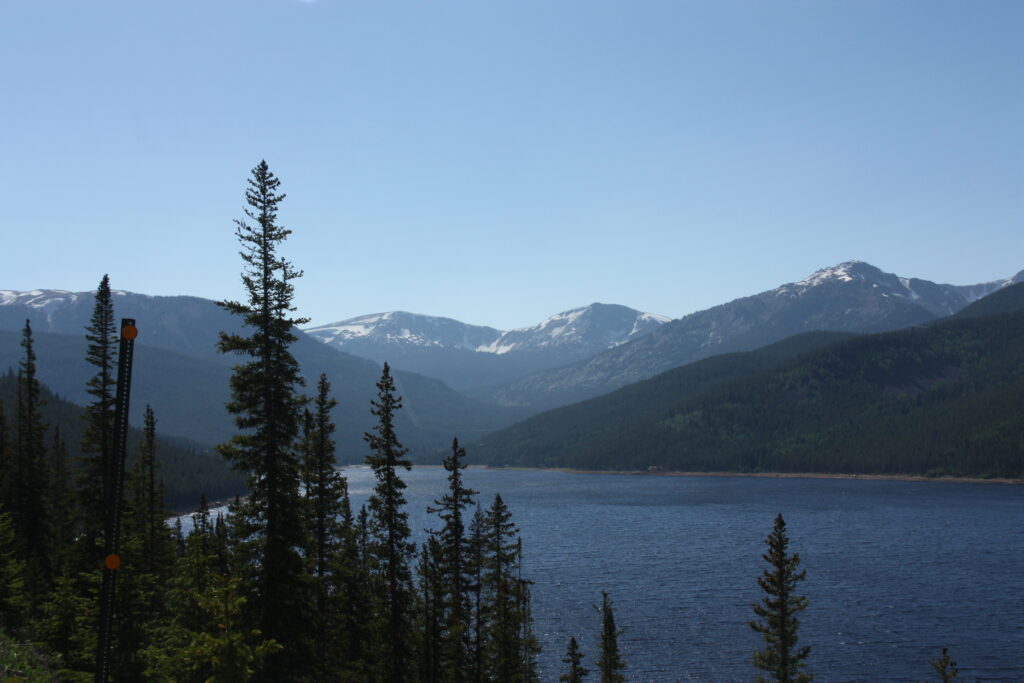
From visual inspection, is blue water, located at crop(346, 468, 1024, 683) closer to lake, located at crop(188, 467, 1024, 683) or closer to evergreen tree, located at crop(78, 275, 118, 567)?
lake, located at crop(188, 467, 1024, 683)

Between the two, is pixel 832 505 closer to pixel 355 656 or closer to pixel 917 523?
pixel 917 523

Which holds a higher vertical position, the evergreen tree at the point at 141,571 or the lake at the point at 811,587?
the evergreen tree at the point at 141,571

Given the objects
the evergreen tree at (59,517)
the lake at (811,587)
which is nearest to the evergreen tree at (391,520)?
the evergreen tree at (59,517)

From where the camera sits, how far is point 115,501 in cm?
1228

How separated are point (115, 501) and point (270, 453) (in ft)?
56.3

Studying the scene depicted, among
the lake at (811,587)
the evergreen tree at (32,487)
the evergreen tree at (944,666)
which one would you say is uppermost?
the evergreen tree at (32,487)

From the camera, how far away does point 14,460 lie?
2239 inches

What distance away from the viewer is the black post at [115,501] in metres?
11.6

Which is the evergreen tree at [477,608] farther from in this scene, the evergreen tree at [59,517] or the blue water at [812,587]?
the evergreen tree at [59,517]

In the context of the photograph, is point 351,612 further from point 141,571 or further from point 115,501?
point 115,501

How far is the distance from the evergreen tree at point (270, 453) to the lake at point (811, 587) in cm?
4198

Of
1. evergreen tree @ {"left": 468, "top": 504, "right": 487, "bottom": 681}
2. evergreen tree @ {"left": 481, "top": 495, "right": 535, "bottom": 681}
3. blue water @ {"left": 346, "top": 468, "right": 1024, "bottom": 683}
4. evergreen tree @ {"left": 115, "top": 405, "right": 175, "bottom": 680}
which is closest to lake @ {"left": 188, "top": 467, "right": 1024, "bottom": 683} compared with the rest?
blue water @ {"left": 346, "top": 468, "right": 1024, "bottom": 683}

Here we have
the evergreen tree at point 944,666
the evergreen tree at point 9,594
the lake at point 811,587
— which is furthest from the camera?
the lake at point 811,587

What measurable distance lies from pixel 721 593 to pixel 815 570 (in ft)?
69.5
